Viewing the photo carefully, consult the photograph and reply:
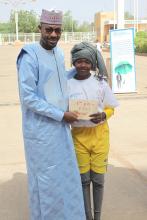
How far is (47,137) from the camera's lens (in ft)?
10.7

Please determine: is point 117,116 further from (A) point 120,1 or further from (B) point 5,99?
(A) point 120,1

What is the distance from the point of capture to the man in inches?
125

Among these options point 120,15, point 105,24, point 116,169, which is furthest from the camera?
point 105,24

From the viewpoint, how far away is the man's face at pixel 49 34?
322 cm

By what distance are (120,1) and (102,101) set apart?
12605 millimetres

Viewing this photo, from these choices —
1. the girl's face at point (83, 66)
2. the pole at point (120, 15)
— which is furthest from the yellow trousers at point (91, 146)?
the pole at point (120, 15)

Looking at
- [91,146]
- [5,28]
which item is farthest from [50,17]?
[5,28]

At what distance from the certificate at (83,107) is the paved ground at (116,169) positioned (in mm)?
1297

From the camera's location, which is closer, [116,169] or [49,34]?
[49,34]

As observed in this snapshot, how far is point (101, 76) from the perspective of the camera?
365 centimetres

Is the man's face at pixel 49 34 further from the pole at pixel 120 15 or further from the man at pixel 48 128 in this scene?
the pole at pixel 120 15

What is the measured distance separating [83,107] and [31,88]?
440 millimetres

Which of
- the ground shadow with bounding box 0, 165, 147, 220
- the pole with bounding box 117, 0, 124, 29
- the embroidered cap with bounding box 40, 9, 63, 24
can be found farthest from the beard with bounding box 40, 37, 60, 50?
the pole with bounding box 117, 0, 124, 29

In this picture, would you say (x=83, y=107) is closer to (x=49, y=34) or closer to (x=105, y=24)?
(x=49, y=34)
